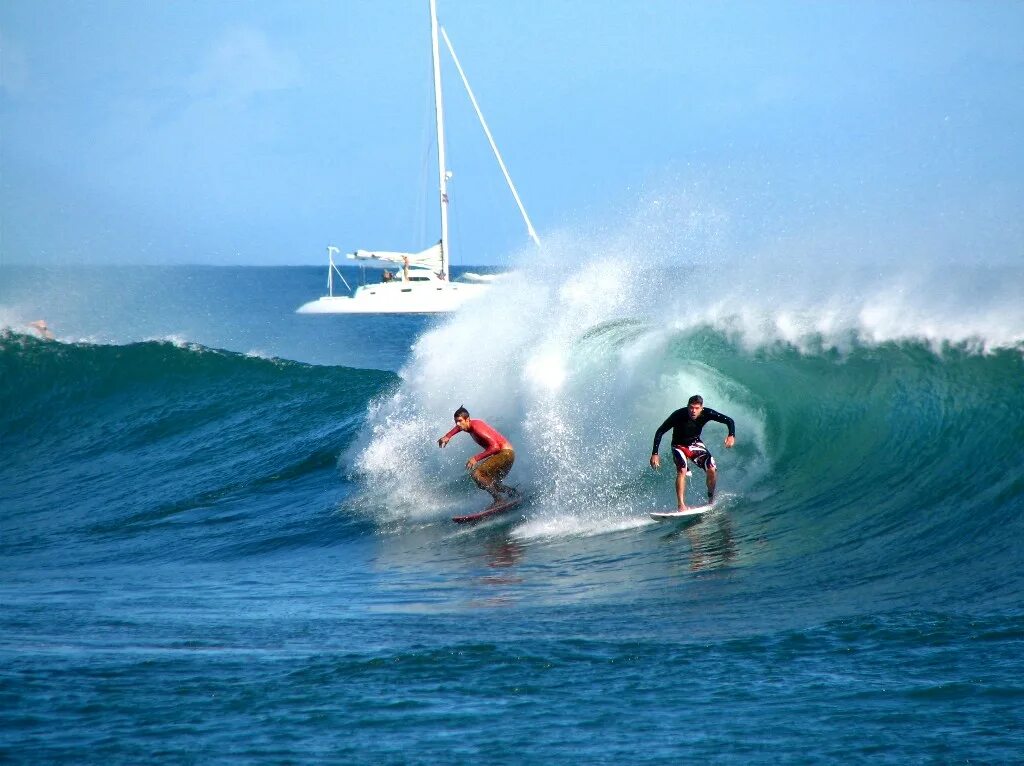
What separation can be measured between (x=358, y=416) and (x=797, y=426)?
26.9 ft

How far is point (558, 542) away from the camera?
10406mm

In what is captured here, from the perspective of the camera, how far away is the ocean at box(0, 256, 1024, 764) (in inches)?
213

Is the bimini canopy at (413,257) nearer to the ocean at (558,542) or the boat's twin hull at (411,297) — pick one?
the boat's twin hull at (411,297)

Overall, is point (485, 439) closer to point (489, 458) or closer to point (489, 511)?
point (489, 458)

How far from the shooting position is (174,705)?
5637 millimetres

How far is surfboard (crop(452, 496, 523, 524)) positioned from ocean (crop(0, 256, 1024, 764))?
0.22 meters

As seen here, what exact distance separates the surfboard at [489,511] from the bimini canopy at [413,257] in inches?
1685

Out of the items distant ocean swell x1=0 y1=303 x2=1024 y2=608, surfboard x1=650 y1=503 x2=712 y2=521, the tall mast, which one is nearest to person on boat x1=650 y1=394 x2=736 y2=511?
surfboard x1=650 y1=503 x2=712 y2=521

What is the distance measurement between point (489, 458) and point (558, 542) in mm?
1940

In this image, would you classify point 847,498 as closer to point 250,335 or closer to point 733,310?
point 733,310

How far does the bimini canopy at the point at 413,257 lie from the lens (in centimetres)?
5491

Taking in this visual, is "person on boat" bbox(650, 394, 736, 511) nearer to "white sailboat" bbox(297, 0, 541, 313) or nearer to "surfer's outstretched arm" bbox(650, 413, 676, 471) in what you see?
"surfer's outstretched arm" bbox(650, 413, 676, 471)

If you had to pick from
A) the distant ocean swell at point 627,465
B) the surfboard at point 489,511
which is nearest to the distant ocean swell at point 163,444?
the distant ocean swell at point 627,465

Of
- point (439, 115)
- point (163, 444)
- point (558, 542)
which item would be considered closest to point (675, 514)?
point (558, 542)
